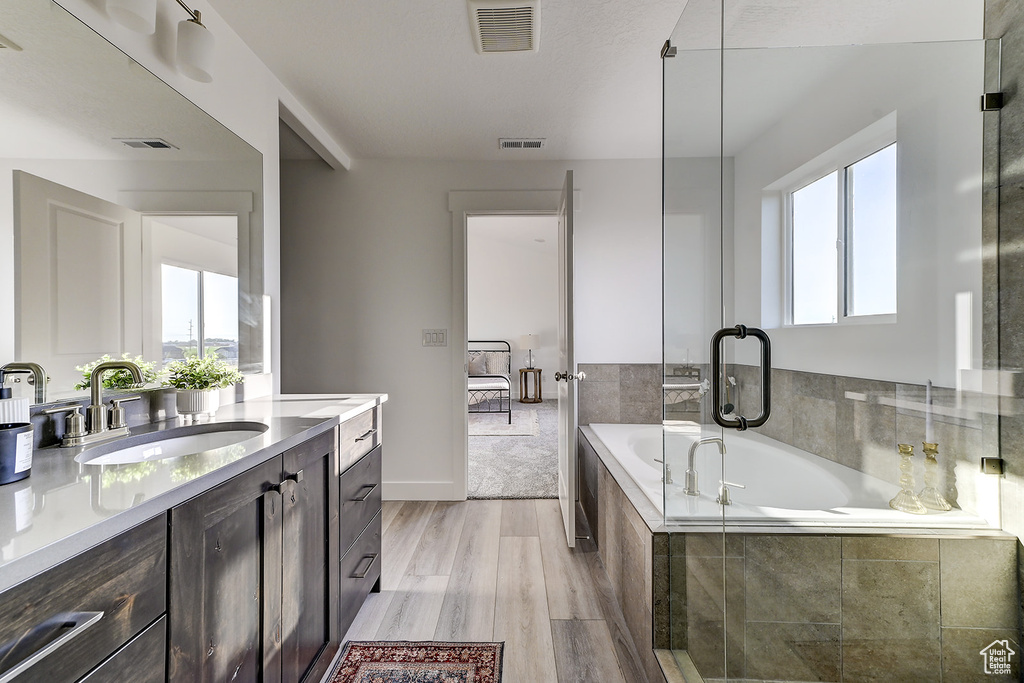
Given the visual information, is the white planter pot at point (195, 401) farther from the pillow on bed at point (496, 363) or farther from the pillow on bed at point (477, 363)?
the pillow on bed at point (496, 363)

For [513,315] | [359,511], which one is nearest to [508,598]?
[359,511]

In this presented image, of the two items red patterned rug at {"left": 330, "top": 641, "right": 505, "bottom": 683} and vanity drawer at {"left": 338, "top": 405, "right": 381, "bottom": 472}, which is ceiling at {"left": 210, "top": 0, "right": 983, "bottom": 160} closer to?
vanity drawer at {"left": 338, "top": 405, "right": 381, "bottom": 472}

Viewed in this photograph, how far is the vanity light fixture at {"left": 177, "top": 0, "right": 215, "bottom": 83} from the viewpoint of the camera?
155cm

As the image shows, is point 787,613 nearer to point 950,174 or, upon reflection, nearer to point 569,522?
point 950,174

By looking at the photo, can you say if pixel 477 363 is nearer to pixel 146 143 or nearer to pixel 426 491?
pixel 426 491

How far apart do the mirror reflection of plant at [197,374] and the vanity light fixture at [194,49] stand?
93 cm

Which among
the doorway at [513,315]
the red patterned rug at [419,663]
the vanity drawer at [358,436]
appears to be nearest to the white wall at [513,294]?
the doorway at [513,315]

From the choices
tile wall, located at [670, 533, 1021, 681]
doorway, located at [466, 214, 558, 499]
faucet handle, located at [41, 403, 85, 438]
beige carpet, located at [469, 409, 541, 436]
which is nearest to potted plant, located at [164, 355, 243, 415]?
faucet handle, located at [41, 403, 85, 438]

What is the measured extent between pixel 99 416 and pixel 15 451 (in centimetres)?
42

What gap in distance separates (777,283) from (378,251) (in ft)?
9.14

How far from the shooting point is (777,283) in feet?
3.96

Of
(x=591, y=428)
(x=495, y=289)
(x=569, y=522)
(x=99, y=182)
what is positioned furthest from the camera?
(x=495, y=289)

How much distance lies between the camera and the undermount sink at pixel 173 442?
122 cm

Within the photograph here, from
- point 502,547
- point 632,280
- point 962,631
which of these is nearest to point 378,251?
point 632,280
